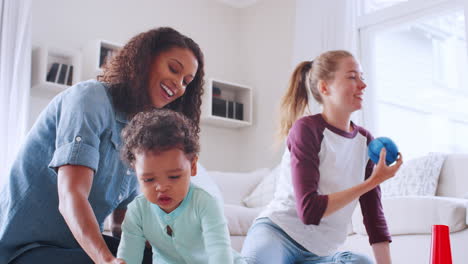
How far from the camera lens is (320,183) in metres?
1.64

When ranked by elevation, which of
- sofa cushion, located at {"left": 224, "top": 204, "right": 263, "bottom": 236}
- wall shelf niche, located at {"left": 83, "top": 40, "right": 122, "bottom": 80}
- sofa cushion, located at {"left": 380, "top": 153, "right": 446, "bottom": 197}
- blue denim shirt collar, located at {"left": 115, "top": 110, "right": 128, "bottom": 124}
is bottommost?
sofa cushion, located at {"left": 224, "top": 204, "right": 263, "bottom": 236}

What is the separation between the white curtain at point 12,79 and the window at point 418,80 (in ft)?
8.50

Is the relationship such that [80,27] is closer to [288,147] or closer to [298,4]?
[298,4]

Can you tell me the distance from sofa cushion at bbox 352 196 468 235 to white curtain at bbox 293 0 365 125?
1365mm

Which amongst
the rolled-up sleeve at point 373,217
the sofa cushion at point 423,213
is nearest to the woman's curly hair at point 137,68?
the rolled-up sleeve at point 373,217

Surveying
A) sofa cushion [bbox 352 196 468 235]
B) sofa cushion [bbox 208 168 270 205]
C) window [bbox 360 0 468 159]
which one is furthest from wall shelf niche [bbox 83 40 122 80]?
sofa cushion [bbox 352 196 468 235]

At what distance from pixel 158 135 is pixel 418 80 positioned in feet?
12.7

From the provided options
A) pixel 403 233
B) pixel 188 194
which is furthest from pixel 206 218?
pixel 403 233

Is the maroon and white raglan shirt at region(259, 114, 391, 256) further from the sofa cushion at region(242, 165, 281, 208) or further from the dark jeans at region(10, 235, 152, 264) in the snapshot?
the sofa cushion at region(242, 165, 281, 208)

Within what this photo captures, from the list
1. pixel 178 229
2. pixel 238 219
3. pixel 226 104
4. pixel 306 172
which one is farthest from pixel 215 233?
pixel 226 104

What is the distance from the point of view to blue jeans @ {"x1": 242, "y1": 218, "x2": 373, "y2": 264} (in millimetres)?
1533

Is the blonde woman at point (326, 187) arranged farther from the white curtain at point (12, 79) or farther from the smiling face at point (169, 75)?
the white curtain at point (12, 79)

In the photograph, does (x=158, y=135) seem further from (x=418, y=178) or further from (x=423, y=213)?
(x=418, y=178)

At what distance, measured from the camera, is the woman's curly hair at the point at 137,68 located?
4.61 feet
